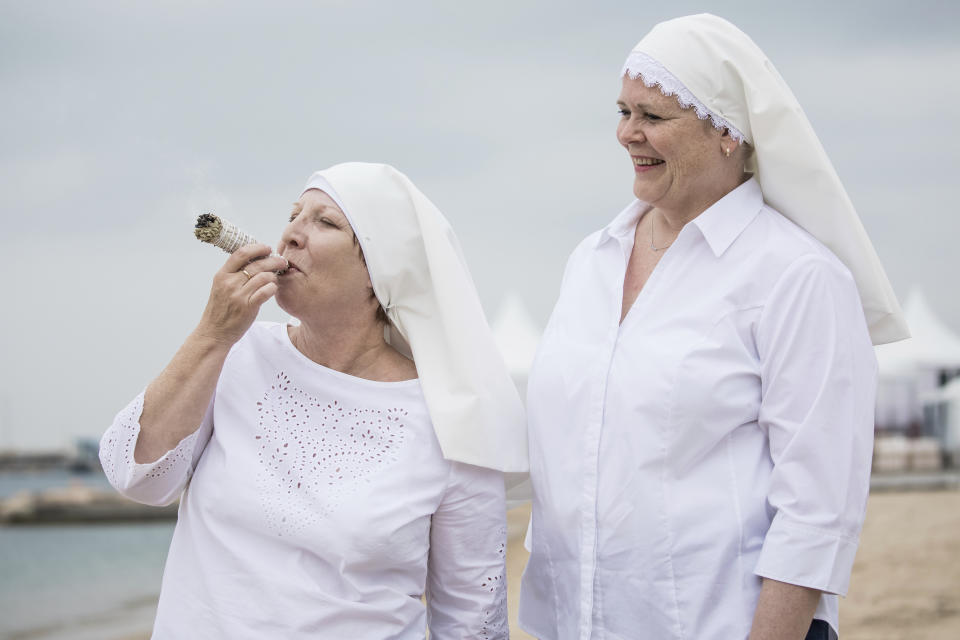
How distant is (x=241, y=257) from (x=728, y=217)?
49.0 inches

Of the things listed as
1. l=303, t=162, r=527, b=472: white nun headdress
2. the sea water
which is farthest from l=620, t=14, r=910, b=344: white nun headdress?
the sea water

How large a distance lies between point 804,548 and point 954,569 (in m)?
9.48

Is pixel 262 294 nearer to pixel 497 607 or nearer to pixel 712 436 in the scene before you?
pixel 497 607

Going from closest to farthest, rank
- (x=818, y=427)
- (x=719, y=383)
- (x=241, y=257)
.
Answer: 1. (x=818, y=427)
2. (x=719, y=383)
3. (x=241, y=257)

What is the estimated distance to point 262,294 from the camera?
237 centimetres

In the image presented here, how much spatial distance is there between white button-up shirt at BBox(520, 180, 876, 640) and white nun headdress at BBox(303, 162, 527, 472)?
0.16m

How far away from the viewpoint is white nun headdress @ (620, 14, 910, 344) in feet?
7.81

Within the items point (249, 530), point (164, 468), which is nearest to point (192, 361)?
point (164, 468)

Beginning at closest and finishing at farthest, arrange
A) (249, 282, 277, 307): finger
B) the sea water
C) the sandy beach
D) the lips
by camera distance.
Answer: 1. (249, 282, 277, 307): finger
2. the lips
3. the sandy beach
4. the sea water

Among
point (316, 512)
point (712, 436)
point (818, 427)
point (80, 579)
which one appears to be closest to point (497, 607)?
point (316, 512)

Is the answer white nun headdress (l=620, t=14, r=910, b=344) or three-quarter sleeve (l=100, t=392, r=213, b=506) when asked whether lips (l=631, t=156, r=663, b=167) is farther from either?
three-quarter sleeve (l=100, t=392, r=213, b=506)

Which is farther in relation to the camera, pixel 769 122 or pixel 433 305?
pixel 433 305

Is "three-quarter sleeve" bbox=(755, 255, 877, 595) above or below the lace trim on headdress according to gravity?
below

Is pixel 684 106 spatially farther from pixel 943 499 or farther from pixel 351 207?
pixel 943 499
